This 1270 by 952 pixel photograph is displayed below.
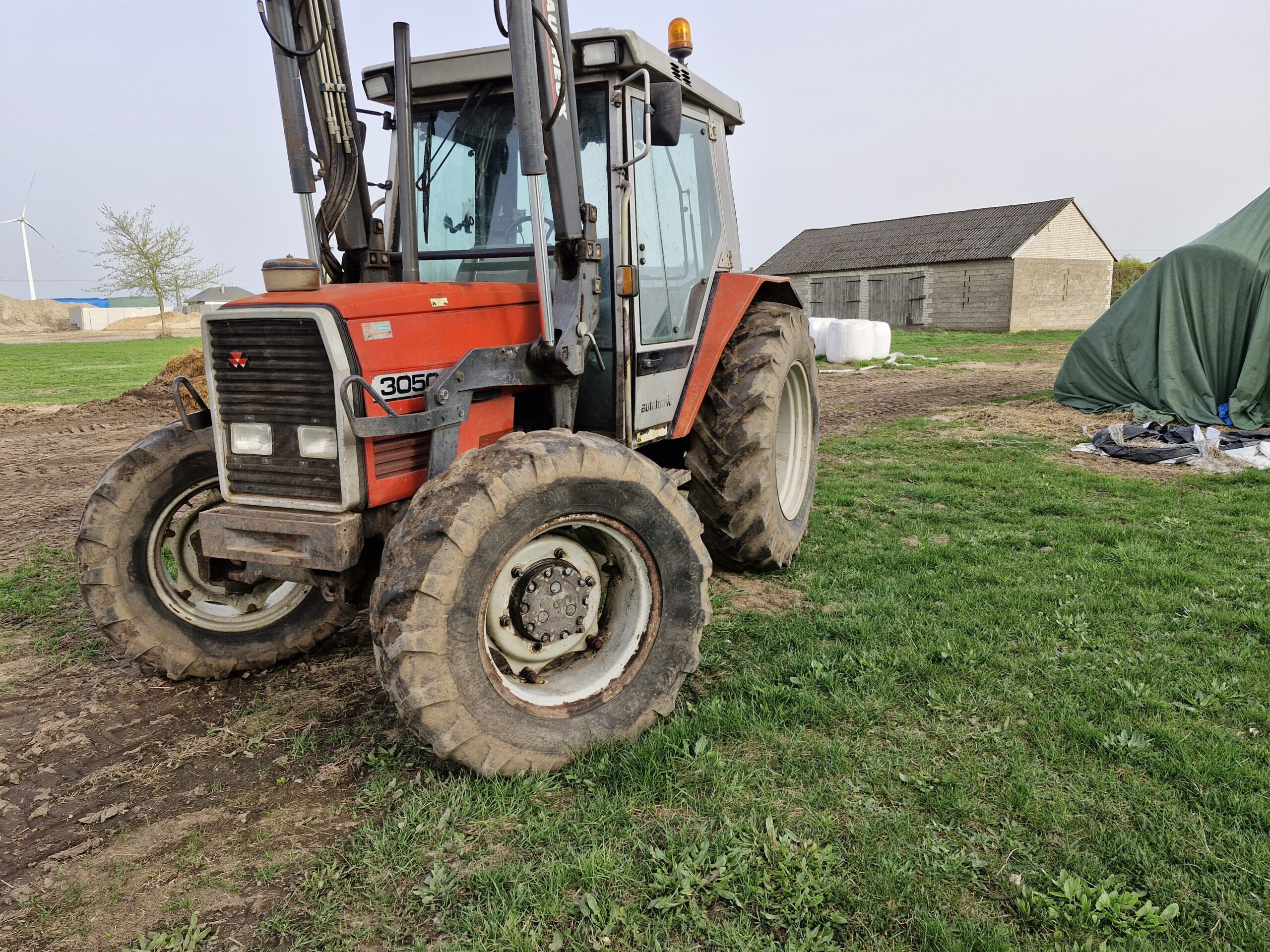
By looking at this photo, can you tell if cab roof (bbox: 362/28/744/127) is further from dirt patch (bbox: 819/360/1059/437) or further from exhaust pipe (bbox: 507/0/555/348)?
dirt patch (bbox: 819/360/1059/437)

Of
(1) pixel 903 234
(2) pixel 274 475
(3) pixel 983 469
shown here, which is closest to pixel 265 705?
(2) pixel 274 475

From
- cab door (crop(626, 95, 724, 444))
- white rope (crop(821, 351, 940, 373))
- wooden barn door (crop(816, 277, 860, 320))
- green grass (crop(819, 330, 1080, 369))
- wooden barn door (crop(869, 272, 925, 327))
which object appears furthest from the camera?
wooden barn door (crop(816, 277, 860, 320))

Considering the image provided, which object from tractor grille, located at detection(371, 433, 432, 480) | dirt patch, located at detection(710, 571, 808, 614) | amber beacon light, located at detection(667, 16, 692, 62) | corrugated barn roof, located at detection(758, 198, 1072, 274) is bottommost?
dirt patch, located at detection(710, 571, 808, 614)

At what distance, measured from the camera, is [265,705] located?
140 inches

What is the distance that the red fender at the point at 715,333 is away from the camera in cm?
445

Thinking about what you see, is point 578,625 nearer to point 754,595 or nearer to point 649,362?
point 649,362

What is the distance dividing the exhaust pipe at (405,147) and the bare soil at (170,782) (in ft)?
6.14

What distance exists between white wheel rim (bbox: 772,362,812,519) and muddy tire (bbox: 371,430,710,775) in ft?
7.94

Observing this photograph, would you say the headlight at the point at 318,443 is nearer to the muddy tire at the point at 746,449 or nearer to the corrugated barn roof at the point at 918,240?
the muddy tire at the point at 746,449

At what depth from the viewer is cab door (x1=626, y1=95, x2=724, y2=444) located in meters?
3.97

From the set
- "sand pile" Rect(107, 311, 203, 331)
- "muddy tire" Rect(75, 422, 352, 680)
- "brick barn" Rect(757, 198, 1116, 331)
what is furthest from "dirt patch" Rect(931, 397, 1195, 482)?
"sand pile" Rect(107, 311, 203, 331)

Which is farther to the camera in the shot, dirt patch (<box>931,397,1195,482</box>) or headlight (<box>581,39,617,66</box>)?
dirt patch (<box>931,397,1195,482</box>)

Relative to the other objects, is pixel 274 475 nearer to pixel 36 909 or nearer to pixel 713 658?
pixel 36 909

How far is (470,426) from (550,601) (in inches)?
31.7
